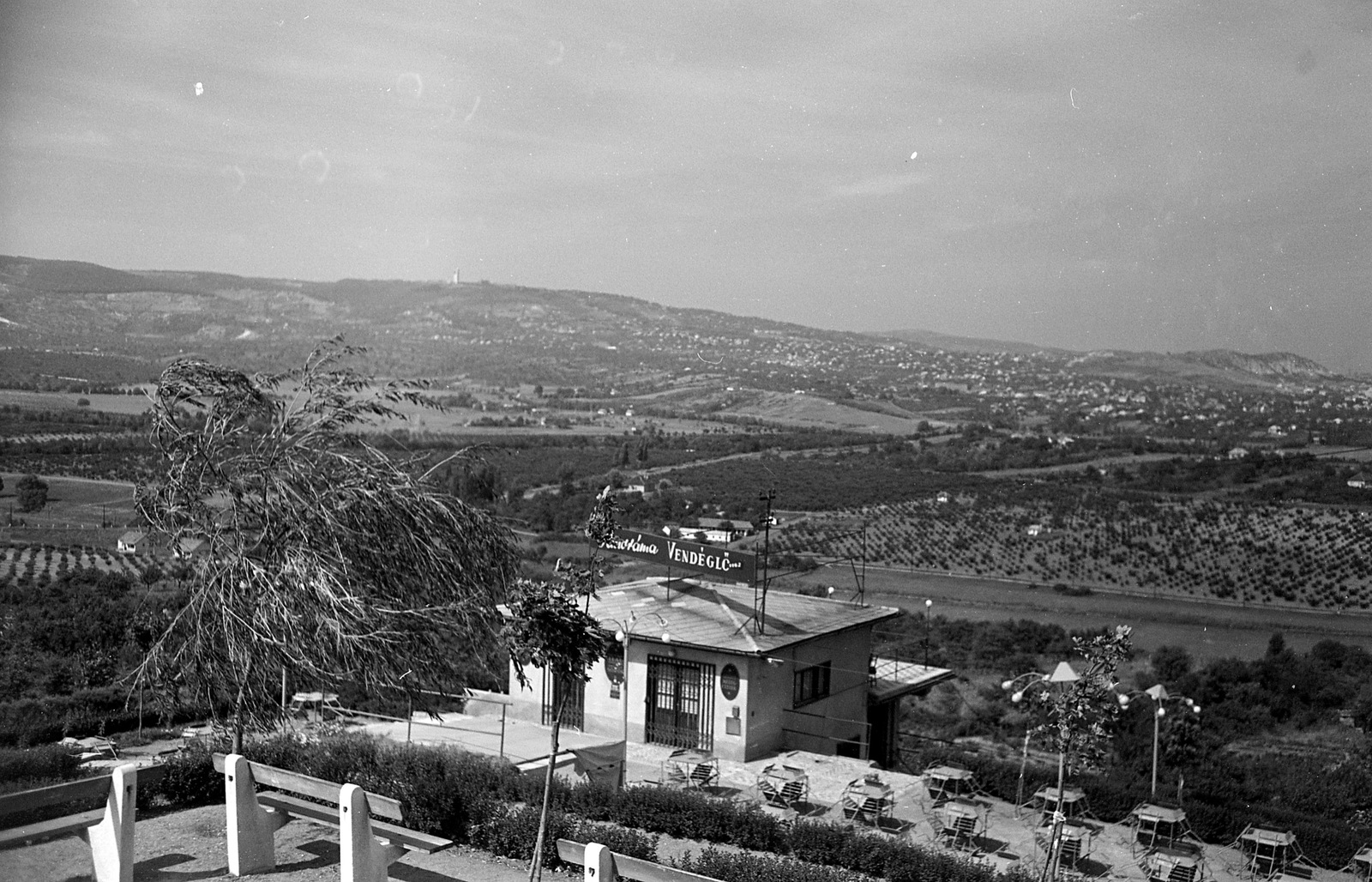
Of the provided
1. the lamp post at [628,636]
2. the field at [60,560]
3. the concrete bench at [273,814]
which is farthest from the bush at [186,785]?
the field at [60,560]

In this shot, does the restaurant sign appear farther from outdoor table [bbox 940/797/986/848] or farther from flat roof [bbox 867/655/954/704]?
outdoor table [bbox 940/797/986/848]

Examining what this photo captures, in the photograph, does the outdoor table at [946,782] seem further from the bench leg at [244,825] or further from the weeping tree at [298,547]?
the bench leg at [244,825]

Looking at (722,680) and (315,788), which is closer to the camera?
(315,788)

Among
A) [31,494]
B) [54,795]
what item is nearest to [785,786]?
[54,795]

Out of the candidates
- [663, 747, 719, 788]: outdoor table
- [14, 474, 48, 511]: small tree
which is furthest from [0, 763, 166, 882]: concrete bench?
[14, 474, 48, 511]: small tree

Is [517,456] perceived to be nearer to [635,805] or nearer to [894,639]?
[894,639]

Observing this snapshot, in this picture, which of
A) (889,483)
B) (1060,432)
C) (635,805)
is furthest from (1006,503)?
(635,805)

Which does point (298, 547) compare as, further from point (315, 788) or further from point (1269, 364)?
point (1269, 364)
